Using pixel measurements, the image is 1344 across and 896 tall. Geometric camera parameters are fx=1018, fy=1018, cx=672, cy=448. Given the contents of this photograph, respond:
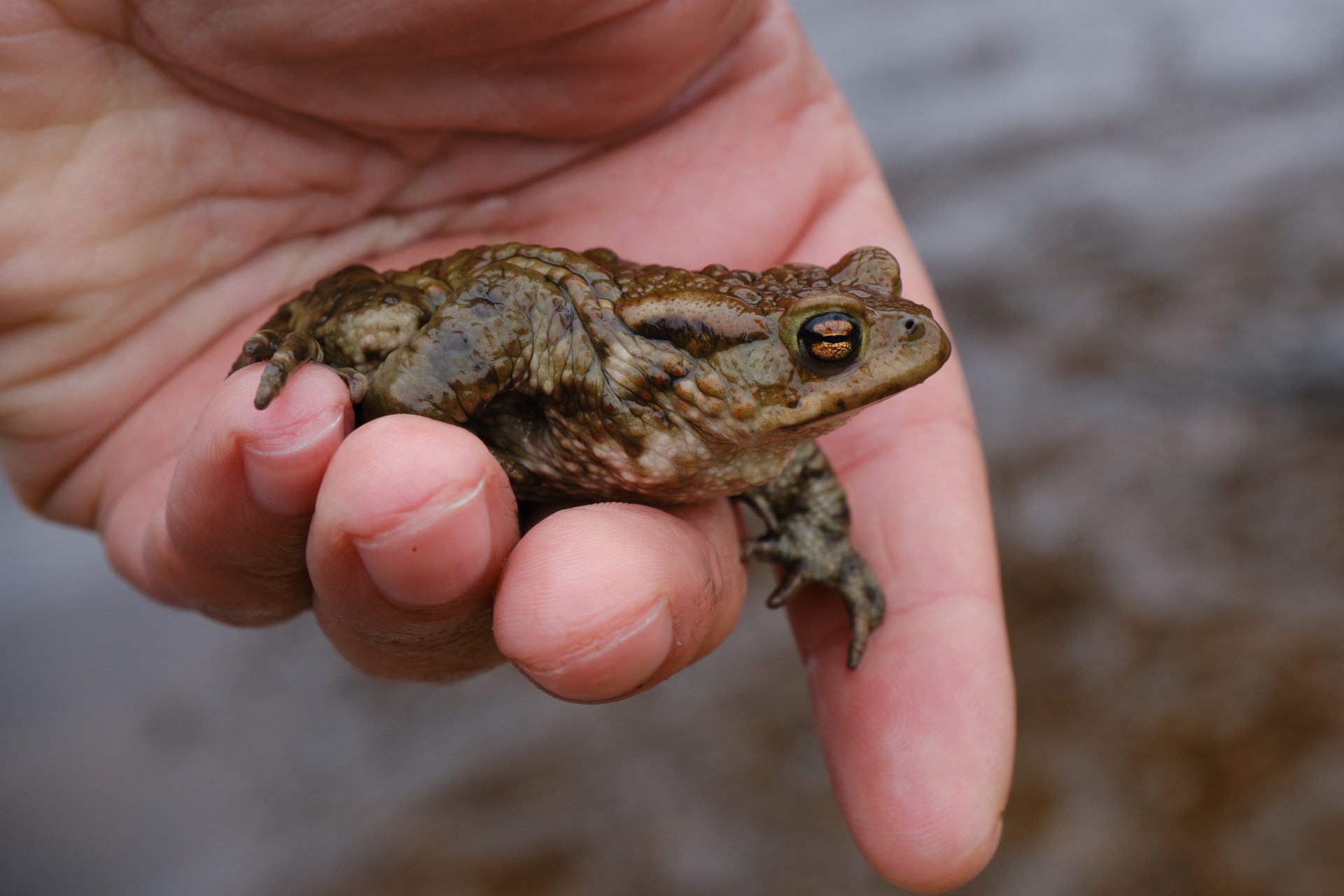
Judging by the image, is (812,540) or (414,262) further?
(414,262)

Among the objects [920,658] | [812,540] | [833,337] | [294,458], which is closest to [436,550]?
[294,458]

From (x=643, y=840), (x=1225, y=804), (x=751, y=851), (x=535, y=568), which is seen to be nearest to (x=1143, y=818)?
(x=1225, y=804)

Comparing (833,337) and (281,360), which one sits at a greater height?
(281,360)

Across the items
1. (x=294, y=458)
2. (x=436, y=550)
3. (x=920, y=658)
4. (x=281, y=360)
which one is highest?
(x=281, y=360)

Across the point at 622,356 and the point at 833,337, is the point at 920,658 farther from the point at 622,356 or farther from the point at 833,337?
the point at 622,356

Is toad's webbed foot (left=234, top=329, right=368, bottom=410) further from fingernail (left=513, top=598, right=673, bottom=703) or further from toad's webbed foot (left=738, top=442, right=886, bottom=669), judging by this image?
toad's webbed foot (left=738, top=442, right=886, bottom=669)

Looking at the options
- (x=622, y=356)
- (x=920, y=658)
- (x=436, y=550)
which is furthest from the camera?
(x=920, y=658)

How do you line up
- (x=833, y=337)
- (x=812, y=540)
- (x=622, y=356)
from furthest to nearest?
(x=812, y=540)
(x=622, y=356)
(x=833, y=337)

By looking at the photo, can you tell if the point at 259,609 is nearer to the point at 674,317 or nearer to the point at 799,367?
the point at 674,317
